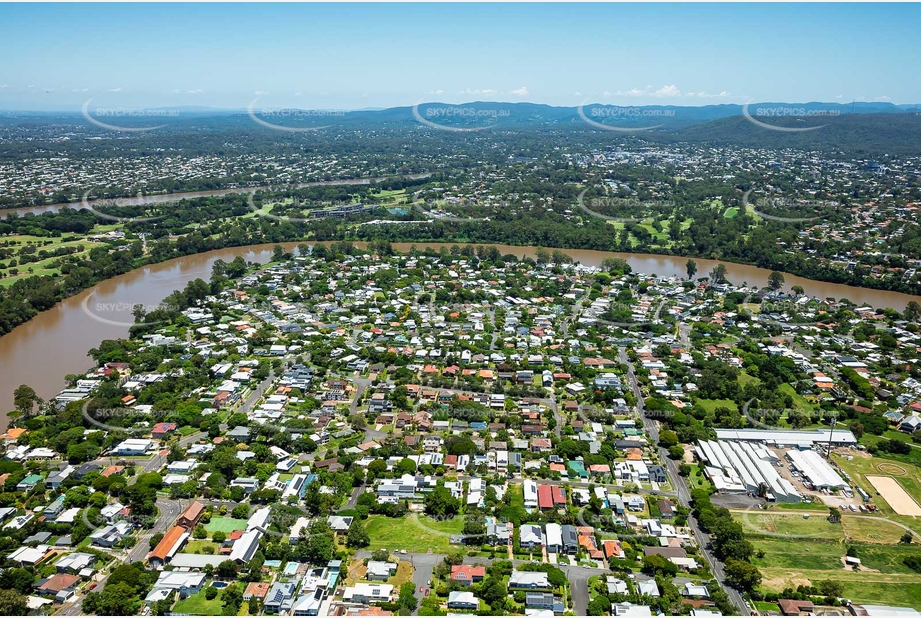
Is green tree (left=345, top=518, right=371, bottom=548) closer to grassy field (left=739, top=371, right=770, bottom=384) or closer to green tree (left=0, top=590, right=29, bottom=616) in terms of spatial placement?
green tree (left=0, top=590, right=29, bottom=616)

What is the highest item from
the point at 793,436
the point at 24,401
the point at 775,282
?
the point at 775,282

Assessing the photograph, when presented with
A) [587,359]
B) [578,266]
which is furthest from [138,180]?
[587,359]

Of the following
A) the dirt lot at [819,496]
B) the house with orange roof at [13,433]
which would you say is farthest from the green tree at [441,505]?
the house with orange roof at [13,433]

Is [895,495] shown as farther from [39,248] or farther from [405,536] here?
[39,248]

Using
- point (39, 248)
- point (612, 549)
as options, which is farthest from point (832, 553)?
point (39, 248)

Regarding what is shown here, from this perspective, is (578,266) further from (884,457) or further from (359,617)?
(359,617)

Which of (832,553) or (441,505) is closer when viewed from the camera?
Result: (832,553)
